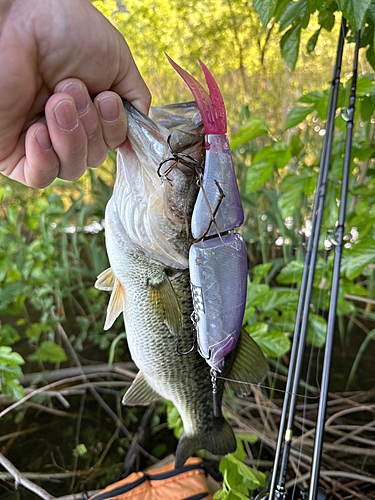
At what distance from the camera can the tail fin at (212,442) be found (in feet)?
2.61

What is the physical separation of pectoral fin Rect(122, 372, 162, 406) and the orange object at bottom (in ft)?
1.96

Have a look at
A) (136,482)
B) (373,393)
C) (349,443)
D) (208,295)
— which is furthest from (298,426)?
(208,295)

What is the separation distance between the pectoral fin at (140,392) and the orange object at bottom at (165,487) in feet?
1.96

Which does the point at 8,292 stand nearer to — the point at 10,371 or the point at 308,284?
the point at 10,371

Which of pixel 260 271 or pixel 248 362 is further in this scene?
pixel 260 271

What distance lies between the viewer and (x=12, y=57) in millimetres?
503

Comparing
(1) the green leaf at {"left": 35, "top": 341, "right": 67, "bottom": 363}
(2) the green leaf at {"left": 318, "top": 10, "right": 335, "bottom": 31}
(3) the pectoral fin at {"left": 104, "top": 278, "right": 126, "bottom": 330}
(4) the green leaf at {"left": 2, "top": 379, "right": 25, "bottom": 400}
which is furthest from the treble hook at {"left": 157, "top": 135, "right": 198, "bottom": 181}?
(1) the green leaf at {"left": 35, "top": 341, "right": 67, "bottom": 363}

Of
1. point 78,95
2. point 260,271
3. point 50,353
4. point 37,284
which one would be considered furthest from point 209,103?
point 37,284

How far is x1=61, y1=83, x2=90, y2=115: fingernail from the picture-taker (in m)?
0.50

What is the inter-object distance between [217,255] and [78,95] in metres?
0.31

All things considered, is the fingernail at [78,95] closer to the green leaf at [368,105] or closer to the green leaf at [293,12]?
the green leaf at [293,12]

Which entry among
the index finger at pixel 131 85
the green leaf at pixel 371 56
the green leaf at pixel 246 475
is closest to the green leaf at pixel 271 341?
the green leaf at pixel 246 475

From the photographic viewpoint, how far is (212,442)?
2.64ft

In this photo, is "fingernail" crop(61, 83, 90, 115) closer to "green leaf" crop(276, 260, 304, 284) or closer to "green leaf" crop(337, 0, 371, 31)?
"green leaf" crop(337, 0, 371, 31)
